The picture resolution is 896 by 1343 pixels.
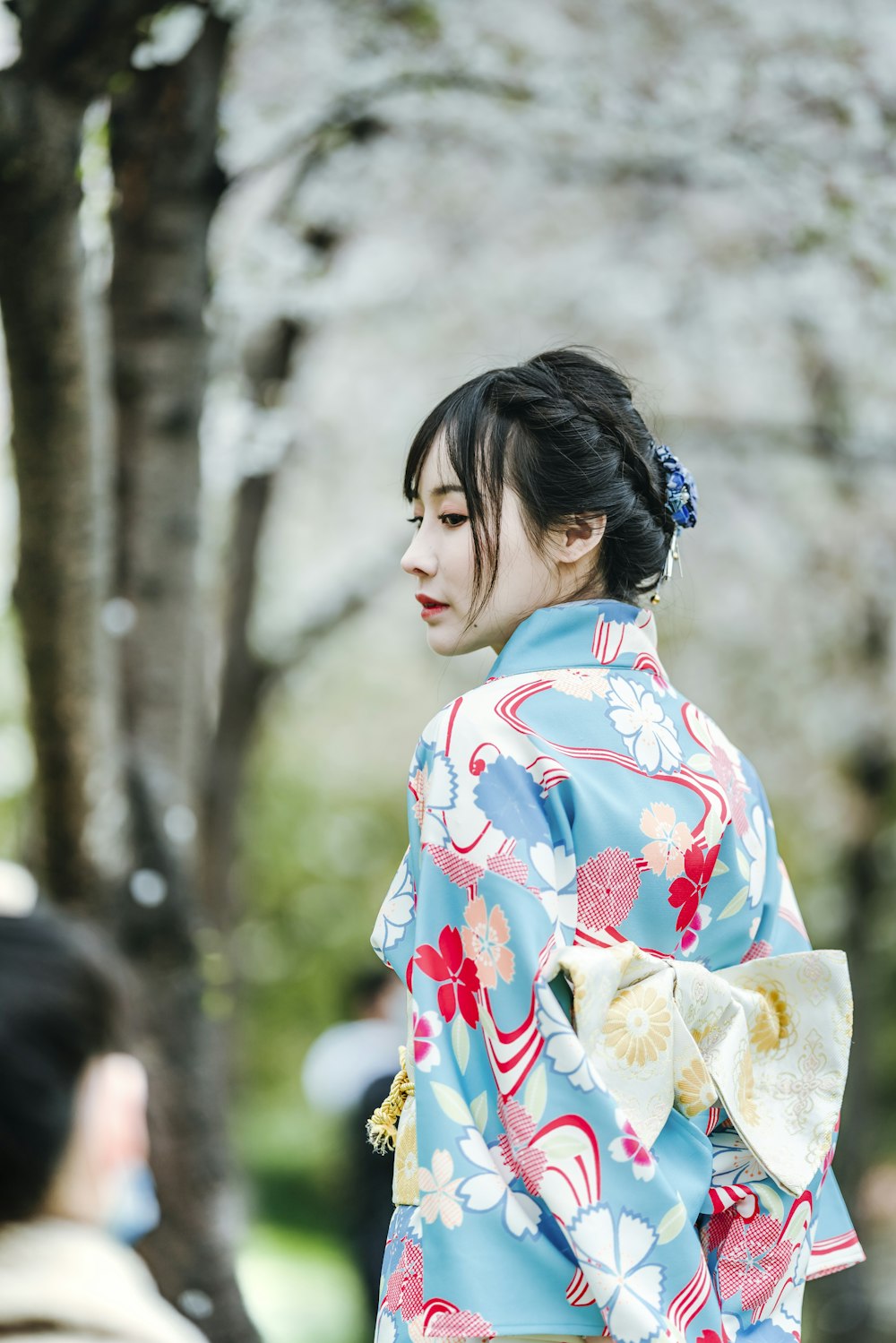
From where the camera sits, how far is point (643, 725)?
67.0 inches

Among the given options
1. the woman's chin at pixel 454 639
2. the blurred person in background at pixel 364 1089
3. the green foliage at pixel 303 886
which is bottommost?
the green foliage at pixel 303 886

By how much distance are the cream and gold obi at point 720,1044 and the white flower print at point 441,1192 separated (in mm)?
116

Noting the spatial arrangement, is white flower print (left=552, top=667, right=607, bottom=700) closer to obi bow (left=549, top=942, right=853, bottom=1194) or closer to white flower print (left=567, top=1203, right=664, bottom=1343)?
obi bow (left=549, top=942, right=853, bottom=1194)

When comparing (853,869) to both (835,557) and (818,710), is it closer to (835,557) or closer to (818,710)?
(818,710)

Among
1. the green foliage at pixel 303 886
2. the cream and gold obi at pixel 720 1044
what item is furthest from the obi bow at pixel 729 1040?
the green foliage at pixel 303 886

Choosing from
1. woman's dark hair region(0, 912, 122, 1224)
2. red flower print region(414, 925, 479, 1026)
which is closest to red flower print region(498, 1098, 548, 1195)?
red flower print region(414, 925, 479, 1026)

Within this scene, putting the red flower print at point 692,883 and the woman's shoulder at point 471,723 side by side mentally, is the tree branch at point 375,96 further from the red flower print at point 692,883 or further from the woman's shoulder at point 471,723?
the red flower print at point 692,883

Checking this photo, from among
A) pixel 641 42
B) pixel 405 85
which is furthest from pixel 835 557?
pixel 405 85

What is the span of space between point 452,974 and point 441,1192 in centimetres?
23

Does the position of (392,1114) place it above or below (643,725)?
below

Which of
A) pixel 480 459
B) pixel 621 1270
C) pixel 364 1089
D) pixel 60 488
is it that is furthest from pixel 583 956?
pixel 364 1089

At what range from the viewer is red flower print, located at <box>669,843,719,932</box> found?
1651 millimetres

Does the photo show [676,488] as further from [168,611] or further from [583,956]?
[168,611]

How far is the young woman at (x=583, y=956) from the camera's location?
1429mm
